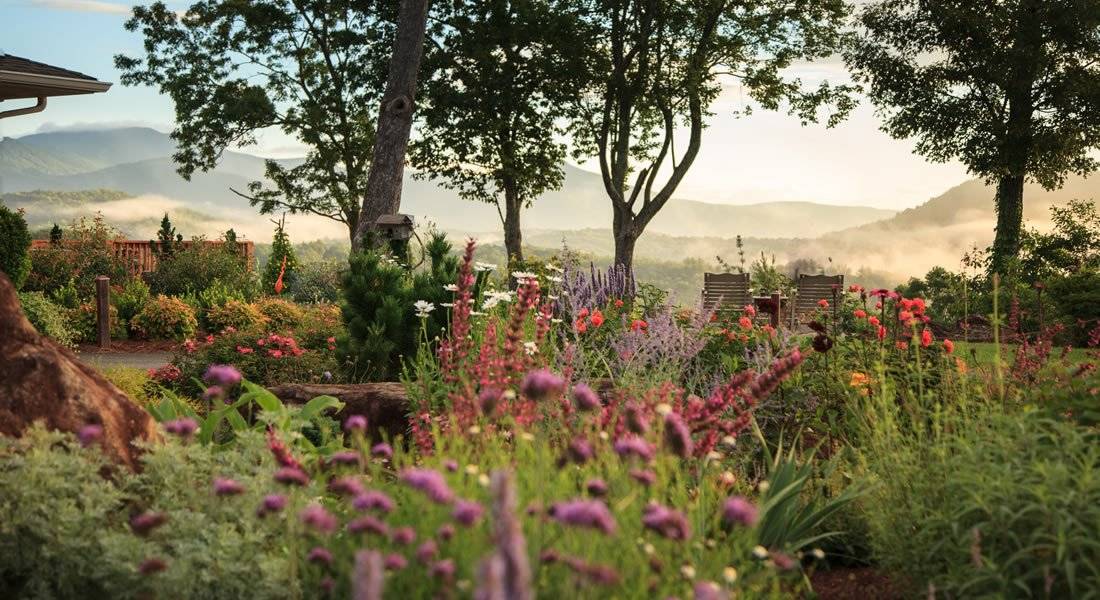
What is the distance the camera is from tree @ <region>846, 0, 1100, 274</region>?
20547 millimetres

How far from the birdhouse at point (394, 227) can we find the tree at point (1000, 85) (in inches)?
555

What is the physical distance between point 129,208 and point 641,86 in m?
81.2

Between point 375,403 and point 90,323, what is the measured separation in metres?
9.80

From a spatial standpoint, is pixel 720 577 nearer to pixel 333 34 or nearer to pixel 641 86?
pixel 641 86

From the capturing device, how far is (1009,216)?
21516 millimetres

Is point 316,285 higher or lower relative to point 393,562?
higher

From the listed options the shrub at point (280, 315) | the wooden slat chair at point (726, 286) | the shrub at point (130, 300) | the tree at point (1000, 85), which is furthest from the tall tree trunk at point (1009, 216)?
the shrub at point (130, 300)

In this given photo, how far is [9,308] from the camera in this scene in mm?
3787

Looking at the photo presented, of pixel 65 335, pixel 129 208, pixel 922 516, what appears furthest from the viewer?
pixel 129 208

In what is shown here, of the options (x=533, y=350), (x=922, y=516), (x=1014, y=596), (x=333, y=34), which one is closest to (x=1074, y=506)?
(x=1014, y=596)

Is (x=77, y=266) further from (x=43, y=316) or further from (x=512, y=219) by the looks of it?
(x=512, y=219)

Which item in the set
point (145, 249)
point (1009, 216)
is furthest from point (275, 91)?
point (1009, 216)

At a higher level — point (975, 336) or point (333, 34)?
point (333, 34)

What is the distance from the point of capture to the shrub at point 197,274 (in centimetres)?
1862
